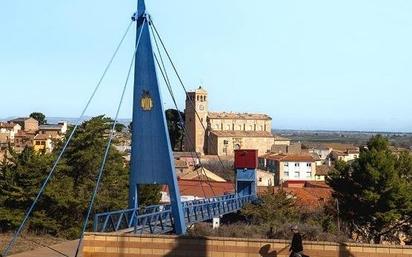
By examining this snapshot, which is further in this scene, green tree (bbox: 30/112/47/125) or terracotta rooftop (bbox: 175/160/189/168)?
green tree (bbox: 30/112/47/125)

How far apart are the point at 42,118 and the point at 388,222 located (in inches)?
4582

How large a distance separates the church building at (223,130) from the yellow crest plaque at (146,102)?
93.3 metres

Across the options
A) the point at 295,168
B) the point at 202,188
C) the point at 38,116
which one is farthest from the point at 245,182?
the point at 38,116

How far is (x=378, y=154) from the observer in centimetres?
3016

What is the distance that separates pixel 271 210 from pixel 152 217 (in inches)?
431

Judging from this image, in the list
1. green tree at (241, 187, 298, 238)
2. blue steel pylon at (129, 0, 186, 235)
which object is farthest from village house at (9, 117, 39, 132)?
blue steel pylon at (129, 0, 186, 235)

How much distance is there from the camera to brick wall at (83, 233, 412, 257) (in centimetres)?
1197

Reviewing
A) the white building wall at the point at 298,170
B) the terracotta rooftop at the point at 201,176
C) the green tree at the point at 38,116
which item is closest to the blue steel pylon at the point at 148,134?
the terracotta rooftop at the point at 201,176

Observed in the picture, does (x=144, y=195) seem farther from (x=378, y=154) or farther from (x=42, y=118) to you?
(x=42, y=118)

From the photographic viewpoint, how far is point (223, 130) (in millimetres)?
126438

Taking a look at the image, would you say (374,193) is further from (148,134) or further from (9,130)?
(9,130)

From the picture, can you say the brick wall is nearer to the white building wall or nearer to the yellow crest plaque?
the yellow crest plaque

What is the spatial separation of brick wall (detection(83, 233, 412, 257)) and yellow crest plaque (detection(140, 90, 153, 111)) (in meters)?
5.83

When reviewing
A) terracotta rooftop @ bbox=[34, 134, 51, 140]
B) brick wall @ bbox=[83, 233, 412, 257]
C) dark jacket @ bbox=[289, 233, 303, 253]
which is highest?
terracotta rooftop @ bbox=[34, 134, 51, 140]
